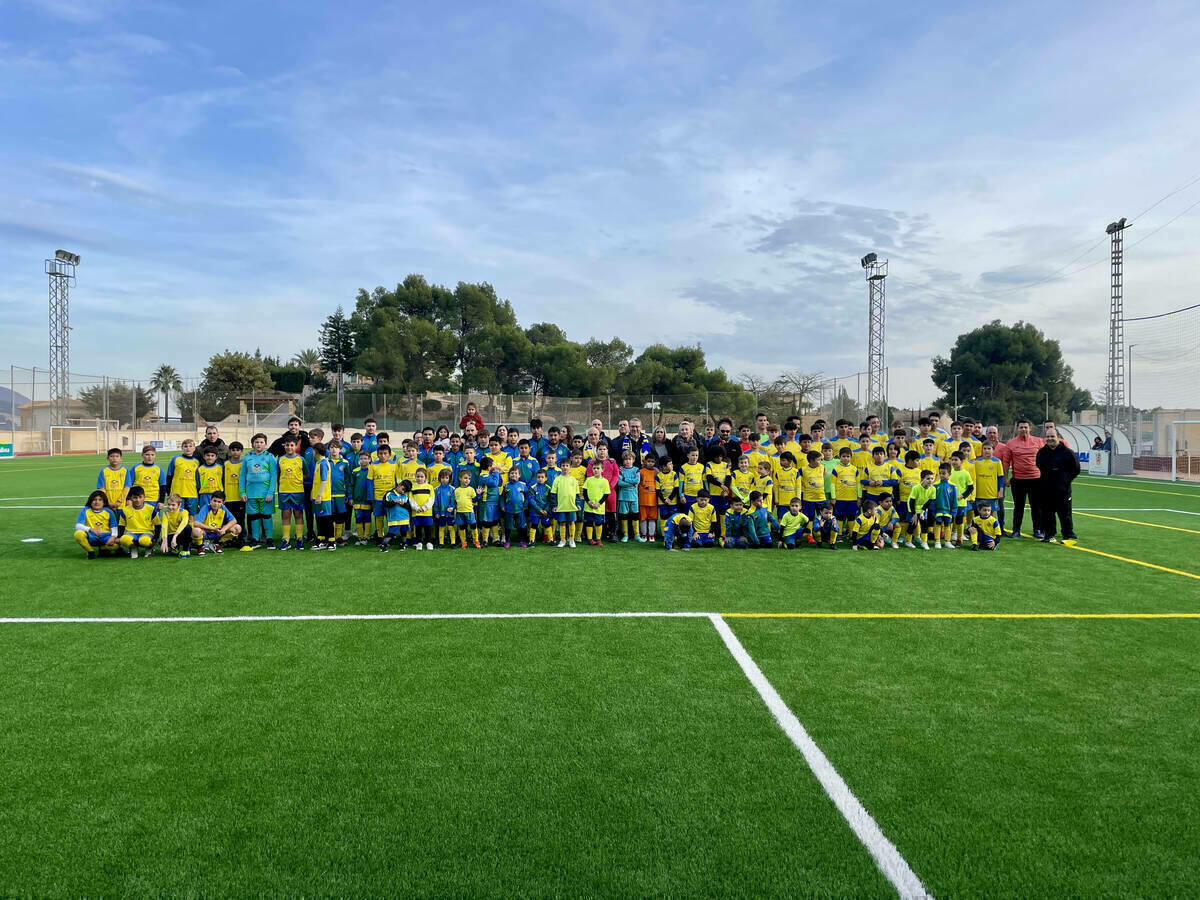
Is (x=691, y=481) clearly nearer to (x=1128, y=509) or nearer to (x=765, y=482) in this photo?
(x=765, y=482)

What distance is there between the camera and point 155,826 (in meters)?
2.70

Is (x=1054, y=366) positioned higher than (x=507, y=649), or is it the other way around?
(x=1054, y=366)

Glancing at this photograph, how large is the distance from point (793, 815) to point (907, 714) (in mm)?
1257

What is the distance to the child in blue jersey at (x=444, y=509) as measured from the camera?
29.8ft

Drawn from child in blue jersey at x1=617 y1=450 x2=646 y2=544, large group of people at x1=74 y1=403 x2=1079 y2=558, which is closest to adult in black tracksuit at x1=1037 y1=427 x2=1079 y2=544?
large group of people at x1=74 y1=403 x2=1079 y2=558

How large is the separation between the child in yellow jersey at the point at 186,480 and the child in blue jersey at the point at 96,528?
0.78 metres

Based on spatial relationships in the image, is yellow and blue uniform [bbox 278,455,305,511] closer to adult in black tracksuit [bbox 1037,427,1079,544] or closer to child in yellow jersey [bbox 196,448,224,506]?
child in yellow jersey [bbox 196,448,224,506]

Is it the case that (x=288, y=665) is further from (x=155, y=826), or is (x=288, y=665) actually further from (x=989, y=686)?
(x=989, y=686)

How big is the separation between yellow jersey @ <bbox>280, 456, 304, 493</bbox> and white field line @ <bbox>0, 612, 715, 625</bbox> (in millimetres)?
3703

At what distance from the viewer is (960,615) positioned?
18.7ft

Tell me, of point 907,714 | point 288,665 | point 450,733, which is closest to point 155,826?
point 450,733

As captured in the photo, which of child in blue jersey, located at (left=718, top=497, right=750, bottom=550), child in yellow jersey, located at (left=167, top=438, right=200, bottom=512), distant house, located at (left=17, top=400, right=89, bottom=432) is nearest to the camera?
child in yellow jersey, located at (left=167, top=438, right=200, bottom=512)

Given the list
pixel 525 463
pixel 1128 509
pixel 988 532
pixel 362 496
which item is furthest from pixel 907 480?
pixel 1128 509

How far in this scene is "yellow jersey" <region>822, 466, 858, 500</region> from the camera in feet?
30.8
